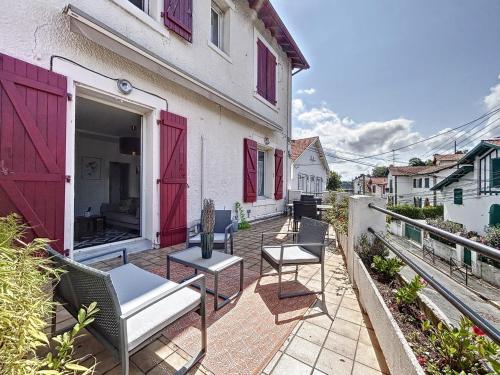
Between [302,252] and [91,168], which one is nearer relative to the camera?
[302,252]

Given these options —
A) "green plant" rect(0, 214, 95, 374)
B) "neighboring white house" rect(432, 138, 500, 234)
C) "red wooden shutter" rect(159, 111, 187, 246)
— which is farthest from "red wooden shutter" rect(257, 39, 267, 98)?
"neighboring white house" rect(432, 138, 500, 234)

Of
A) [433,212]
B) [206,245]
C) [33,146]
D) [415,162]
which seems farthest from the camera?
[415,162]

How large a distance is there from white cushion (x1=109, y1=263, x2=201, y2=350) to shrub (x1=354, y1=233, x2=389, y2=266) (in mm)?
1947

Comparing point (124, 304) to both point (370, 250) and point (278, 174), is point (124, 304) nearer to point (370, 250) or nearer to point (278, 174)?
point (370, 250)

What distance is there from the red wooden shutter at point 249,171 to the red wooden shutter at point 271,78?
210 cm

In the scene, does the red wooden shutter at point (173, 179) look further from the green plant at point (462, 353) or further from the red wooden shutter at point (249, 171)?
the green plant at point (462, 353)

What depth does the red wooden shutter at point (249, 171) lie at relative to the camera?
6.25 m

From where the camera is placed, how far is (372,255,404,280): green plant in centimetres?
226

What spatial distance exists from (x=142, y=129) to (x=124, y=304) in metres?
3.28

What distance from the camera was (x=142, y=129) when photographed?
13.2 feet

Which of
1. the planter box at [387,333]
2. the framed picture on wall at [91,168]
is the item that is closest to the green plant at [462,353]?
the planter box at [387,333]

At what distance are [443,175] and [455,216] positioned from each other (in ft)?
28.9

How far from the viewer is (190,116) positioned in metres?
4.62

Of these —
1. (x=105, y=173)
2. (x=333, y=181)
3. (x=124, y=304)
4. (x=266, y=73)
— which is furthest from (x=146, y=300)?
(x=333, y=181)
